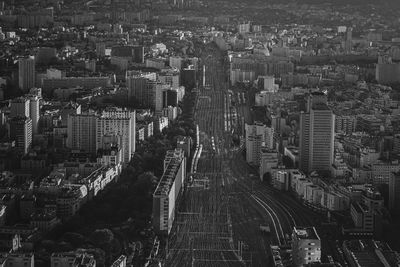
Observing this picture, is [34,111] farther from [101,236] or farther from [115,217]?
[101,236]

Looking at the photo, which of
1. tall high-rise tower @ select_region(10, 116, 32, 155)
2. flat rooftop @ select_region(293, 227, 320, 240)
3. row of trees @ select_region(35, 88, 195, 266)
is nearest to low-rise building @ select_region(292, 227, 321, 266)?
flat rooftop @ select_region(293, 227, 320, 240)

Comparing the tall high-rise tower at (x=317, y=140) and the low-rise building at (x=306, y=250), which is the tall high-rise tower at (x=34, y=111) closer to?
the tall high-rise tower at (x=317, y=140)

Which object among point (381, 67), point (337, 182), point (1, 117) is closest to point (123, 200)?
point (337, 182)

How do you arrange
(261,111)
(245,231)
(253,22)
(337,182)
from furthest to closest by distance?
(253,22)
(261,111)
(337,182)
(245,231)

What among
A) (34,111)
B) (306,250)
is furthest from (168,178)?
(34,111)

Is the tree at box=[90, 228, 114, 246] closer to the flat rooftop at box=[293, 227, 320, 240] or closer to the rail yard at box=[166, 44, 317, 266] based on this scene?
the rail yard at box=[166, 44, 317, 266]

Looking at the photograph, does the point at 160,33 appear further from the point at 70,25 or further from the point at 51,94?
the point at 51,94

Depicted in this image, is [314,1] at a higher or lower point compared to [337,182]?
higher
